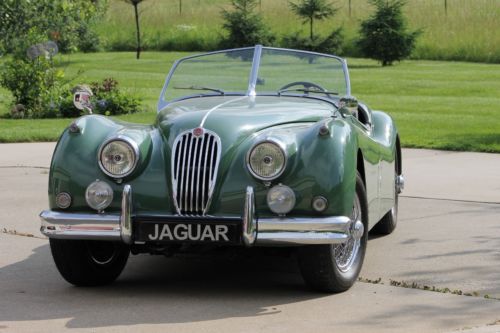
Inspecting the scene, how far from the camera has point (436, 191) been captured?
10797 millimetres

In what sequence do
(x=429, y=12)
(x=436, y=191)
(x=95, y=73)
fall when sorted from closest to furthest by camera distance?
(x=436, y=191)
(x=95, y=73)
(x=429, y=12)

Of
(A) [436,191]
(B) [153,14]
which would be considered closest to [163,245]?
(A) [436,191]

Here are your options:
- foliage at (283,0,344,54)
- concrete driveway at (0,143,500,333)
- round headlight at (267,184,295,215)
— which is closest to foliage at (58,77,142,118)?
concrete driveway at (0,143,500,333)

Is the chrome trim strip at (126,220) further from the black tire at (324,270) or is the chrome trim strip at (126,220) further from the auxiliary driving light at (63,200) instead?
the black tire at (324,270)

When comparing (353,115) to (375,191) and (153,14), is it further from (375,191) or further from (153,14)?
(153,14)

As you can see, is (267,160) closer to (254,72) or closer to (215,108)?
(215,108)

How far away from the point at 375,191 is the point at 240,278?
1.19 metres

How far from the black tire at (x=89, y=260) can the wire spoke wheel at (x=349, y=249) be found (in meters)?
1.32

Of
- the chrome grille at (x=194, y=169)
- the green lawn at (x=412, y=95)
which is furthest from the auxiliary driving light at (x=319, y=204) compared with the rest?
the green lawn at (x=412, y=95)

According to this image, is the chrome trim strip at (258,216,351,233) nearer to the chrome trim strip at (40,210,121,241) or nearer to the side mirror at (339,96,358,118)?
the chrome trim strip at (40,210,121,241)

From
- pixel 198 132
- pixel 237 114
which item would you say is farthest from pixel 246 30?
pixel 198 132

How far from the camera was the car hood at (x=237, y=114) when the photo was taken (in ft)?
21.4

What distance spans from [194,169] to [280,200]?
0.54 m

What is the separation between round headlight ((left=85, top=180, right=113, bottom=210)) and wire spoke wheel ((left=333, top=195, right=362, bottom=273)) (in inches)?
53.7
